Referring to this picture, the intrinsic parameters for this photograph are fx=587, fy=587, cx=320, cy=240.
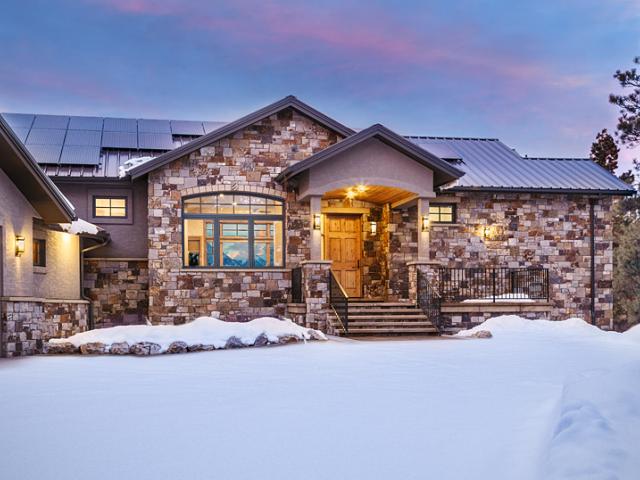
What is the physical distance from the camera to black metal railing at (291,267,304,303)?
48.5 feet

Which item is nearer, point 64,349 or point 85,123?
point 64,349

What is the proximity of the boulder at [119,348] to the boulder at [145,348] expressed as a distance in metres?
0.09

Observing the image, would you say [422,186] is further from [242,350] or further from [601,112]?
[601,112]

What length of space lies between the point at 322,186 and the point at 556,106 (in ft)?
107

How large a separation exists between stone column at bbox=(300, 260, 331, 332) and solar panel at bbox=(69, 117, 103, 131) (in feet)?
29.1

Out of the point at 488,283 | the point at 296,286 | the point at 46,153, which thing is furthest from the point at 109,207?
the point at 488,283

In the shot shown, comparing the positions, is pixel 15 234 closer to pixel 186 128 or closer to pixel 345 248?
pixel 345 248

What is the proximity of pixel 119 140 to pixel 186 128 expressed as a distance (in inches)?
93.5

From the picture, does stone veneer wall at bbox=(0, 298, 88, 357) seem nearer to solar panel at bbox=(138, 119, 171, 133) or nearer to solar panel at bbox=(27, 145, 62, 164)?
solar panel at bbox=(27, 145, 62, 164)

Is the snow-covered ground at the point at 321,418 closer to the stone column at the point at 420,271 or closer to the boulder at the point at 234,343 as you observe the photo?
the boulder at the point at 234,343

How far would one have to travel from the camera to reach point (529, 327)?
1326 cm

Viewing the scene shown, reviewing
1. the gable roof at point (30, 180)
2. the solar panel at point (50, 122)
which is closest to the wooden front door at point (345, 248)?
the gable roof at point (30, 180)

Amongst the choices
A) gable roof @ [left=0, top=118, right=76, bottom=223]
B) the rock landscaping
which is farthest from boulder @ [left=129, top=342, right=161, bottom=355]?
gable roof @ [left=0, top=118, right=76, bottom=223]

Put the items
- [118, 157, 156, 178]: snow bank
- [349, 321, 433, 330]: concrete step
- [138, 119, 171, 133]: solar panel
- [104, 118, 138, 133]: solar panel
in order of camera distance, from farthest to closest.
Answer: [138, 119, 171, 133]: solar panel → [104, 118, 138, 133]: solar panel → [118, 157, 156, 178]: snow bank → [349, 321, 433, 330]: concrete step
